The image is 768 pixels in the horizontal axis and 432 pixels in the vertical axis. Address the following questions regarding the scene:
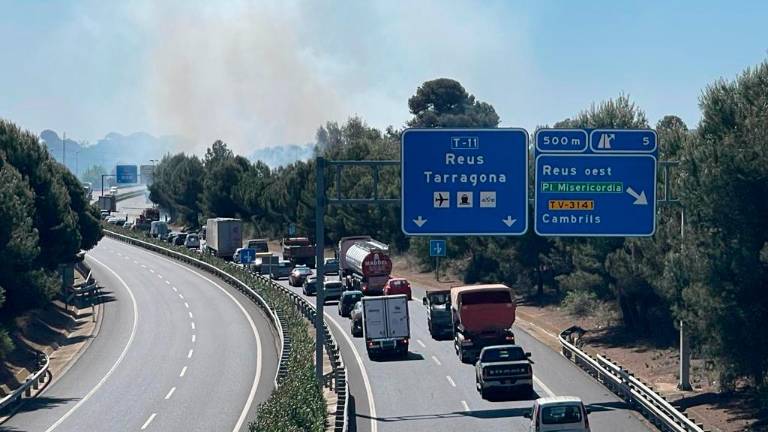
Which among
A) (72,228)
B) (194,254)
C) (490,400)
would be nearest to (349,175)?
(194,254)

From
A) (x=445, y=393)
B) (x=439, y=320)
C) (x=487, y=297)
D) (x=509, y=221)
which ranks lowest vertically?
(x=445, y=393)

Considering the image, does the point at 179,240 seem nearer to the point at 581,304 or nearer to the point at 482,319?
the point at 581,304

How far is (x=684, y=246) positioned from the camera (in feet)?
110

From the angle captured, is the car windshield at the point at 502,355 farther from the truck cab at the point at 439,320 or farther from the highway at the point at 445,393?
the truck cab at the point at 439,320

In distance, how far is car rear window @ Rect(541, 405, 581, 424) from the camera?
2586cm

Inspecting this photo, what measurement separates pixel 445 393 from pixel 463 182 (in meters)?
10.0

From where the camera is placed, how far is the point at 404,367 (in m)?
41.2

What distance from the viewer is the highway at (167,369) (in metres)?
34.2

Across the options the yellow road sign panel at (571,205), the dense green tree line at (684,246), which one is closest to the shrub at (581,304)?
the dense green tree line at (684,246)

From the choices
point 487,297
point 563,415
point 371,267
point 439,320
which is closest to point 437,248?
point 371,267

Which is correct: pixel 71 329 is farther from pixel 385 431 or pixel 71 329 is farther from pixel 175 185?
pixel 175 185

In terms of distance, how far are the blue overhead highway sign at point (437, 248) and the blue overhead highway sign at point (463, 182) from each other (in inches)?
1475

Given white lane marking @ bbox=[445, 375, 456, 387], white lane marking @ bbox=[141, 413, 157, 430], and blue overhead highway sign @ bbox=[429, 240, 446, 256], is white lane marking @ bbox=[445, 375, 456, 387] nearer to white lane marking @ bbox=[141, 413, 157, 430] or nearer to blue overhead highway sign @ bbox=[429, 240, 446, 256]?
white lane marking @ bbox=[141, 413, 157, 430]

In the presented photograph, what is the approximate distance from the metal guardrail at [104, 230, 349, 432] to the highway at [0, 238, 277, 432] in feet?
3.12
